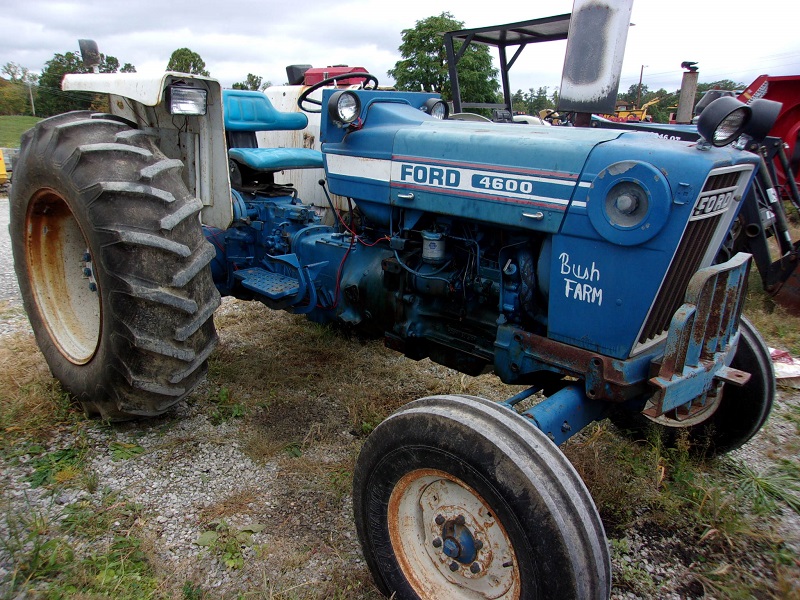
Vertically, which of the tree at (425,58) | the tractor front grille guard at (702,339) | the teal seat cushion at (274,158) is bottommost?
the tractor front grille guard at (702,339)

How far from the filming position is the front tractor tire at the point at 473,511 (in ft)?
5.45

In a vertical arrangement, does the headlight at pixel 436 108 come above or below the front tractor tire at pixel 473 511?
above

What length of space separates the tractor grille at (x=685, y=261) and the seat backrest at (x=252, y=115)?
106 inches

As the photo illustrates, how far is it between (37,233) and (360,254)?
5.77 ft

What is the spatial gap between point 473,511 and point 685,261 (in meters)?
1.17

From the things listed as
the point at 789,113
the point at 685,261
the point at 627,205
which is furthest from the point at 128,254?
the point at 789,113

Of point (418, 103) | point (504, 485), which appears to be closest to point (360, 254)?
point (418, 103)

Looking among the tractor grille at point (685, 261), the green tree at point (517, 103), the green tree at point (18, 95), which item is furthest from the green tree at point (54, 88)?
the tractor grille at point (685, 261)

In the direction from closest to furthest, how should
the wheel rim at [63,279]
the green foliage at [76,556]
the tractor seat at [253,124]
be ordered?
the green foliage at [76,556] < the wheel rim at [63,279] < the tractor seat at [253,124]

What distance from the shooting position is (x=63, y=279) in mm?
3297

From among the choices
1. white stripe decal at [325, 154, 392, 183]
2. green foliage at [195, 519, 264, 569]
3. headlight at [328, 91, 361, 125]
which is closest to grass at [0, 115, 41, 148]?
white stripe decal at [325, 154, 392, 183]

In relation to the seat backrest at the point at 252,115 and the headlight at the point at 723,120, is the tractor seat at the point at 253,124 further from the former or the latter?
the headlight at the point at 723,120

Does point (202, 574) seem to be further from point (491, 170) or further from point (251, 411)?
point (491, 170)

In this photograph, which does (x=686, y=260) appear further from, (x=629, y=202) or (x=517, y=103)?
(x=517, y=103)
